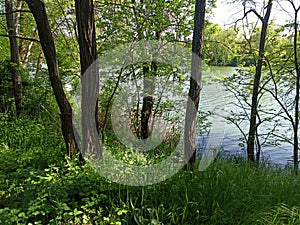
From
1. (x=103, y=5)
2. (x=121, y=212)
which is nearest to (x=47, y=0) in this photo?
(x=103, y=5)

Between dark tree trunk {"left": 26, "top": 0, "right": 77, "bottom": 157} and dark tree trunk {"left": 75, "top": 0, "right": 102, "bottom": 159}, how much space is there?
0.49 feet

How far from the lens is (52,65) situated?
2.58 m

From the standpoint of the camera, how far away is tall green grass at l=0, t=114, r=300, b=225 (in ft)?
5.61

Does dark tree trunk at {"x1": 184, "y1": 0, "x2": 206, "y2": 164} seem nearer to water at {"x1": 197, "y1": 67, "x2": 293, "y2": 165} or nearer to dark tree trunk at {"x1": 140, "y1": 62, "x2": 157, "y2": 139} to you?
dark tree trunk at {"x1": 140, "y1": 62, "x2": 157, "y2": 139}

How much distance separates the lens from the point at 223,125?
6.19m

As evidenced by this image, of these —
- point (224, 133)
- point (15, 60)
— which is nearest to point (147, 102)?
point (15, 60)

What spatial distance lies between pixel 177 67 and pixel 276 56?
4.89 feet

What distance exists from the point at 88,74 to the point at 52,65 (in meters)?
0.37

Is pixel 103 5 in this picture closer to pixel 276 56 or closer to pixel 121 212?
pixel 276 56

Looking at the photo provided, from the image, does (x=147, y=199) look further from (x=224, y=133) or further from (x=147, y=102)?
A: (x=224, y=133)

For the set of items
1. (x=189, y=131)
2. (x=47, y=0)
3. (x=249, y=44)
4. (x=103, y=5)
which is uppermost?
(x=47, y=0)

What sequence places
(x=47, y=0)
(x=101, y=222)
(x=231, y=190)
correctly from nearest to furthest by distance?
(x=101, y=222), (x=231, y=190), (x=47, y=0)

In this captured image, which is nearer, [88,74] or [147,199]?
[147,199]

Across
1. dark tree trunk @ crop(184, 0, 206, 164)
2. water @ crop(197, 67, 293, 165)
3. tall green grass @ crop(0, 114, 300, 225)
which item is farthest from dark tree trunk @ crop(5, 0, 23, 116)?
dark tree trunk @ crop(184, 0, 206, 164)
